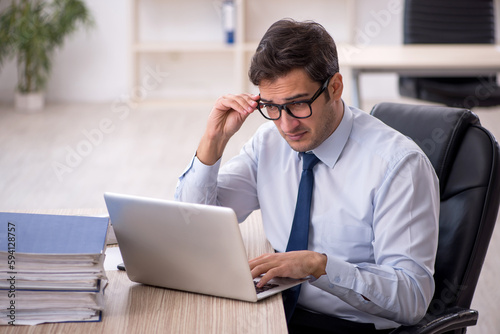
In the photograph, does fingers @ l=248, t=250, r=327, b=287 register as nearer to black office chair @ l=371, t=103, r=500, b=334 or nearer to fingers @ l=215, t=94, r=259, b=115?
black office chair @ l=371, t=103, r=500, b=334

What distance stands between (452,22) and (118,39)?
3101 millimetres

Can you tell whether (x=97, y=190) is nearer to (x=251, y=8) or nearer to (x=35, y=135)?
(x=35, y=135)

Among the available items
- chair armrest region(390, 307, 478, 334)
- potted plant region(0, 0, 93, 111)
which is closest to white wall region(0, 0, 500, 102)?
potted plant region(0, 0, 93, 111)

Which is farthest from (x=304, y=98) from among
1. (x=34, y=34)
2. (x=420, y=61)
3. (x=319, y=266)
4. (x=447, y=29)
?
(x=34, y=34)

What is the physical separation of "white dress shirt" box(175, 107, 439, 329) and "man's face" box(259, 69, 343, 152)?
35 mm

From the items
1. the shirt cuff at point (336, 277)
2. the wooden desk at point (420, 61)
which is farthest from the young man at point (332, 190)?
the wooden desk at point (420, 61)

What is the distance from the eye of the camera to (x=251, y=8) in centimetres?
603

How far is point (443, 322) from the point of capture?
4.30 ft

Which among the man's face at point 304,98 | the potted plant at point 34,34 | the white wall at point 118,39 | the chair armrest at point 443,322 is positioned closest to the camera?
the chair armrest at point 443,322

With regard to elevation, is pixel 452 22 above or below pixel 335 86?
above

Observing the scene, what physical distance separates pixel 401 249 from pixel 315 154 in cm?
31

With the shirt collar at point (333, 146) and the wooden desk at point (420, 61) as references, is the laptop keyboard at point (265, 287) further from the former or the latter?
Result: the wooden desk at point (420, 61)

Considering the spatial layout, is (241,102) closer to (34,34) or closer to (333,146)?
(333,146)

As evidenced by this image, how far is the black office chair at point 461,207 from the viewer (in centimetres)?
142
